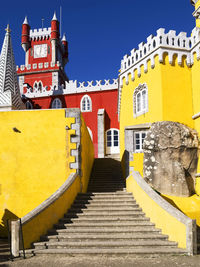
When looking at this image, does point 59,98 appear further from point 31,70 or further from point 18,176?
point 18,176

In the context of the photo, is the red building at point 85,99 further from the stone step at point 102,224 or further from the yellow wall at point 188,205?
the stone step at point 102,224

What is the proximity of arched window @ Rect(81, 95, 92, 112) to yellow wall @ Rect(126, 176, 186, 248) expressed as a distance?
666 inches

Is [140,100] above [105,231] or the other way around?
above

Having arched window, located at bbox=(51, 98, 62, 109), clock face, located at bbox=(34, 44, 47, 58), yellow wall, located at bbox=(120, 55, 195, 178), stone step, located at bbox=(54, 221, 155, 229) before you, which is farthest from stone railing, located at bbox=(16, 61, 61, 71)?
stone step, located at bbox=(54, 221, 155, 229)

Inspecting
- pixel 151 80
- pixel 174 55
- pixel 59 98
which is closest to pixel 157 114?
pixel 151 80

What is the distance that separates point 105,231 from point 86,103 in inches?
758

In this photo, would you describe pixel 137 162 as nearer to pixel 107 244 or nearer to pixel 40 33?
pixel 107 244

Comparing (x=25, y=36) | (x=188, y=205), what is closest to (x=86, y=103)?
(x=188, y=205)

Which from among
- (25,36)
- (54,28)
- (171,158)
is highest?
(54,28)

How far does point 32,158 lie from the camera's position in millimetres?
10953

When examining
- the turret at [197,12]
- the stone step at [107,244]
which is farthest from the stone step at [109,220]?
the turret at [197,12]

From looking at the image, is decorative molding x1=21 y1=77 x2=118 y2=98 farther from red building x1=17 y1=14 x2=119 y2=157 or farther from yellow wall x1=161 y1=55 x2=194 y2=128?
yellow wall x1=161 y1=55 x2=194 y2=128

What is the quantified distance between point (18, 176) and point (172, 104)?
7.97 m

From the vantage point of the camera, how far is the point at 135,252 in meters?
6.98
